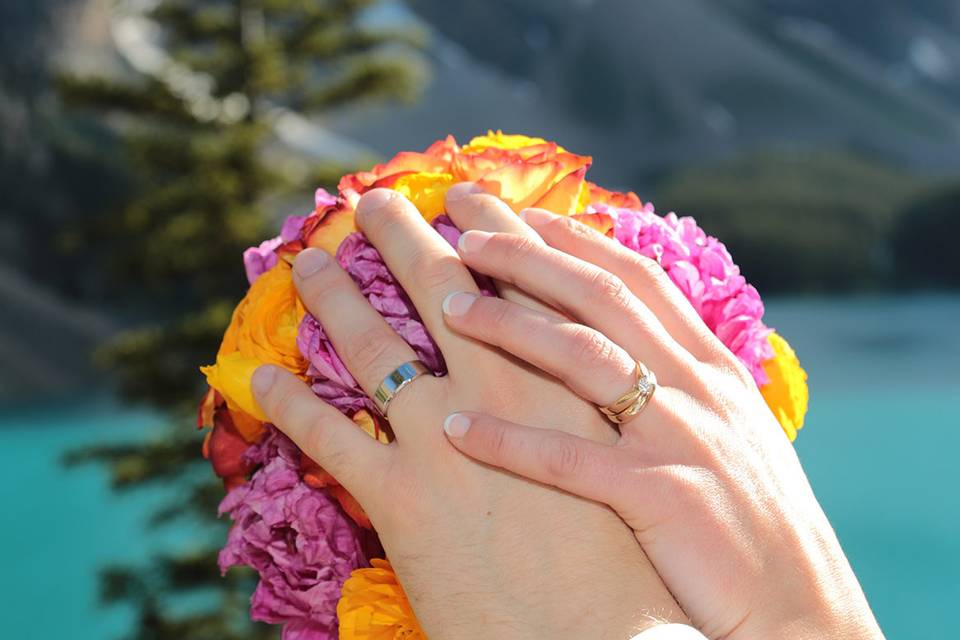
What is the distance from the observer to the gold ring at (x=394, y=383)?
569 millimetres

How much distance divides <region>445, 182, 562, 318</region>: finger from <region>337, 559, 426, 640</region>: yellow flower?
0.19 m

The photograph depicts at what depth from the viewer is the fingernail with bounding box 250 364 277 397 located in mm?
616

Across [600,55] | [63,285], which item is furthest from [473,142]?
[600,55]

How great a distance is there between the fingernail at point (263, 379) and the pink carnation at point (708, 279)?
24cm

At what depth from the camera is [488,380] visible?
1.86 feet

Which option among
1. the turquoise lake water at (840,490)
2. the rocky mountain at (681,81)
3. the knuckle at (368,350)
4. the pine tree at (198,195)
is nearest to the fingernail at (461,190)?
the knuckle at (368,350)

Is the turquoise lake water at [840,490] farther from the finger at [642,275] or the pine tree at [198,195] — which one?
the finger at [642,275]

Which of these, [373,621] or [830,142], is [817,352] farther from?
[373,621]

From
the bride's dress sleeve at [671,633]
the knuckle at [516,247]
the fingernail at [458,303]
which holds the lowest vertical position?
the bride's dress sleeve at [671,633]

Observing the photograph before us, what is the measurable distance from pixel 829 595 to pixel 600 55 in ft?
60.1

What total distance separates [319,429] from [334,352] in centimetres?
5

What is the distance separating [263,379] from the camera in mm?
618

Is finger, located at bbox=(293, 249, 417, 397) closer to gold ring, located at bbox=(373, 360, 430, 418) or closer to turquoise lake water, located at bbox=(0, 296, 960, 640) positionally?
gold ring, located at bbox=(373, 360, 430, 418)

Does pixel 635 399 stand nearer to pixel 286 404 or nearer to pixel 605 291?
pixel 605 291
